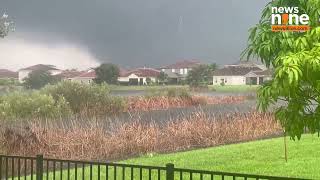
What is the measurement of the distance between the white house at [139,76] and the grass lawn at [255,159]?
503 inches

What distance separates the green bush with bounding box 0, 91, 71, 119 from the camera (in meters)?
20.7

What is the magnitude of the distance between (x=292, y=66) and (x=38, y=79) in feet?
76.8

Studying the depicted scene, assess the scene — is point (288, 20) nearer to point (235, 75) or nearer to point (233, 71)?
point (233, 71)

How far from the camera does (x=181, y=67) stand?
27375mm

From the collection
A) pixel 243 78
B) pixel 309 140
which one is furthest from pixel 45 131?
pixel 243 78

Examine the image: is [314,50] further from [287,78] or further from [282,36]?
[282,36]

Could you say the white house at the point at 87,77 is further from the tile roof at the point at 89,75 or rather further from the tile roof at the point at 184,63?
the tile roof at the point at 184,63

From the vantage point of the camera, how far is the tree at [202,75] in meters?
27.1

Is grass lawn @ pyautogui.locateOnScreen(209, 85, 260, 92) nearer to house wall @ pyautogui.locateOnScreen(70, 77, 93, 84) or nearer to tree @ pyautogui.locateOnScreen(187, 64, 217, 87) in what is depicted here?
tree @ pyautogui.locateOnScreen(187, 64, 217, 87)

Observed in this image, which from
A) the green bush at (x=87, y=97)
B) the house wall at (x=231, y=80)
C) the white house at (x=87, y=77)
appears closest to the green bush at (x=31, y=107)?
the green bush at (x=87, y=97)

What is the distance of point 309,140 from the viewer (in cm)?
1482

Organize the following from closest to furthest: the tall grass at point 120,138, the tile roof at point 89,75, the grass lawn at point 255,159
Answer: the grass lawn at point 255,159 < the tall grass at point 120,138 < the tile roof at point 89,75

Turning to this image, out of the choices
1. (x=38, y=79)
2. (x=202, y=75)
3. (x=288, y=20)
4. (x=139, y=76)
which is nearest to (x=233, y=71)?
(x=202, y=75)

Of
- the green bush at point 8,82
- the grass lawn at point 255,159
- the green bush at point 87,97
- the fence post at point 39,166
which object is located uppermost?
the green bush at point 8,82
